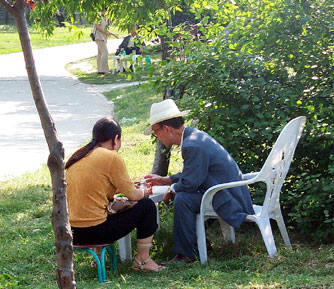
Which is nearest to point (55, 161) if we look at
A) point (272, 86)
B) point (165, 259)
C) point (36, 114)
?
point (165, 259)

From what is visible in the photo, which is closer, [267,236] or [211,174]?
[267,236]

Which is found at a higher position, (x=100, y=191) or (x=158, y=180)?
(x=100, y=191)

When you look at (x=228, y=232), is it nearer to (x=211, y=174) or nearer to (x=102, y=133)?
(x=211, y=174)

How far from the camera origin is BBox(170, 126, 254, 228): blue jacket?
5.12 metres

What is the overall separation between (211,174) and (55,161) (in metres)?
1.99

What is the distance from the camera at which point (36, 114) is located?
14.0m

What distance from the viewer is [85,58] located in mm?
27453

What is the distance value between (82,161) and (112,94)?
39.0 feet

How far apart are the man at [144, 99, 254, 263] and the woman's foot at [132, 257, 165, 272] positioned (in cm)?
23

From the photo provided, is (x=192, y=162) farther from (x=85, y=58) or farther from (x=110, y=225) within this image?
(x=85, y=58)

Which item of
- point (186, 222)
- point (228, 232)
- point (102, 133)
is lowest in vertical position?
point (228, 232)

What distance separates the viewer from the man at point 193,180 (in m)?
5.13

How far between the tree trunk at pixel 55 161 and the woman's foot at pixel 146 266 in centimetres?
145

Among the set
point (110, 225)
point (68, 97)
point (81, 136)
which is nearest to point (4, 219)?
point (110, 225)
